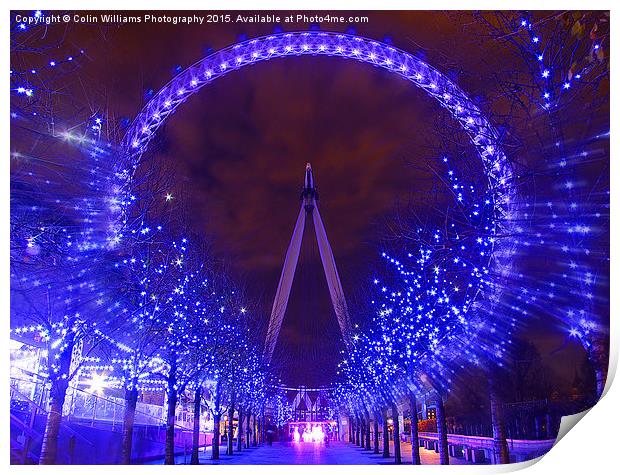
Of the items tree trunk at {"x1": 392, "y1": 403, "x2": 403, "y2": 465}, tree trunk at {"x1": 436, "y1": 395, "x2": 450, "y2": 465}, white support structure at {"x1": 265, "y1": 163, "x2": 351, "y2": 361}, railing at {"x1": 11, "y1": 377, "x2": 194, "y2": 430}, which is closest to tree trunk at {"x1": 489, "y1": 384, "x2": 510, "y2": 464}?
tree trunk at {"x1": 436, "y1": 395, "x2": 450, "y2": 465}

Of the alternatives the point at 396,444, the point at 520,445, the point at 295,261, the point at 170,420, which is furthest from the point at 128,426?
the point at 295,261

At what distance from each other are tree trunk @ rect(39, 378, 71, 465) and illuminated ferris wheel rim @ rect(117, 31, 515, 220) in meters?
4.34

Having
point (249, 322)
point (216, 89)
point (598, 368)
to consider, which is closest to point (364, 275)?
point (249, 322)

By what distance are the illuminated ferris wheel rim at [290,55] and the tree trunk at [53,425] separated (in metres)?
4.34

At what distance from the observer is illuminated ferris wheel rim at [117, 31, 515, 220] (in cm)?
1197

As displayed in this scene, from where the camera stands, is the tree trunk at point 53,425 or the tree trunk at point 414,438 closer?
the tree trunk at point 53,425

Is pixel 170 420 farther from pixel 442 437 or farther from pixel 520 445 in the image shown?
pixel 520 445

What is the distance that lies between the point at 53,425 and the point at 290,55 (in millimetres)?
9096

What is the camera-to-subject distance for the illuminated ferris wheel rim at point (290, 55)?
11969 mm

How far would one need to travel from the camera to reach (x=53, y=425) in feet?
35.3

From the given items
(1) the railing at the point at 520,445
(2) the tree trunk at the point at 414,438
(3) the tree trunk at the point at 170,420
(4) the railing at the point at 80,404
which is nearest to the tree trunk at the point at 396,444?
(2) the tree trunk at the point at 414,438

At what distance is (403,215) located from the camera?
627 inches

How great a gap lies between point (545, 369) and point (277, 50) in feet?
30.2
